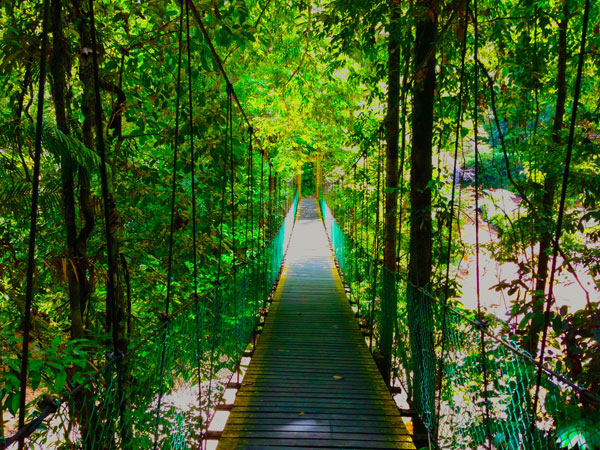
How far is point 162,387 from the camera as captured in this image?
1.64 metres

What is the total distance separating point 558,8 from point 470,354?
236cm

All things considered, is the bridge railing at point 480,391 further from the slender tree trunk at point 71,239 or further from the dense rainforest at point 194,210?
the slender tree trunk at point 71,239

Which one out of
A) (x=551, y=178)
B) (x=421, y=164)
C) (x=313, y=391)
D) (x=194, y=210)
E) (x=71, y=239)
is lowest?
(x=313, y=391)

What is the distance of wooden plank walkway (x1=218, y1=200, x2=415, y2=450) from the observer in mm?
2104

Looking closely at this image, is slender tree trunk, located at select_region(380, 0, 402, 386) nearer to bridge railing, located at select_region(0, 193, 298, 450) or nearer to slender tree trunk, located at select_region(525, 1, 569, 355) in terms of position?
slender tree trunk, located at select_region(525, 1, 569, 355)

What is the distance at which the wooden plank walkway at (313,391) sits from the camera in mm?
2104

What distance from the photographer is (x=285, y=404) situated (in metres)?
2.47

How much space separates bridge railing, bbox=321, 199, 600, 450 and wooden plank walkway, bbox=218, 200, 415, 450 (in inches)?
10.2

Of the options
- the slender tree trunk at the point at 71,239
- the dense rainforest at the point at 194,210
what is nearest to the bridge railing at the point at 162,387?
the dense rainforest at the point at 194,210

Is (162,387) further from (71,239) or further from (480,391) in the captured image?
(480,391)

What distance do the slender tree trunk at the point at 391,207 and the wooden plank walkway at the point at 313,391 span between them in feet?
0.84

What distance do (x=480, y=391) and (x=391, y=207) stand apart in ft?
7.64

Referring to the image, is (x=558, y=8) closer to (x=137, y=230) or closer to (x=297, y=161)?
(x=137, y=230)

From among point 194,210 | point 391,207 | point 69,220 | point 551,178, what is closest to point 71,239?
point 69,220
